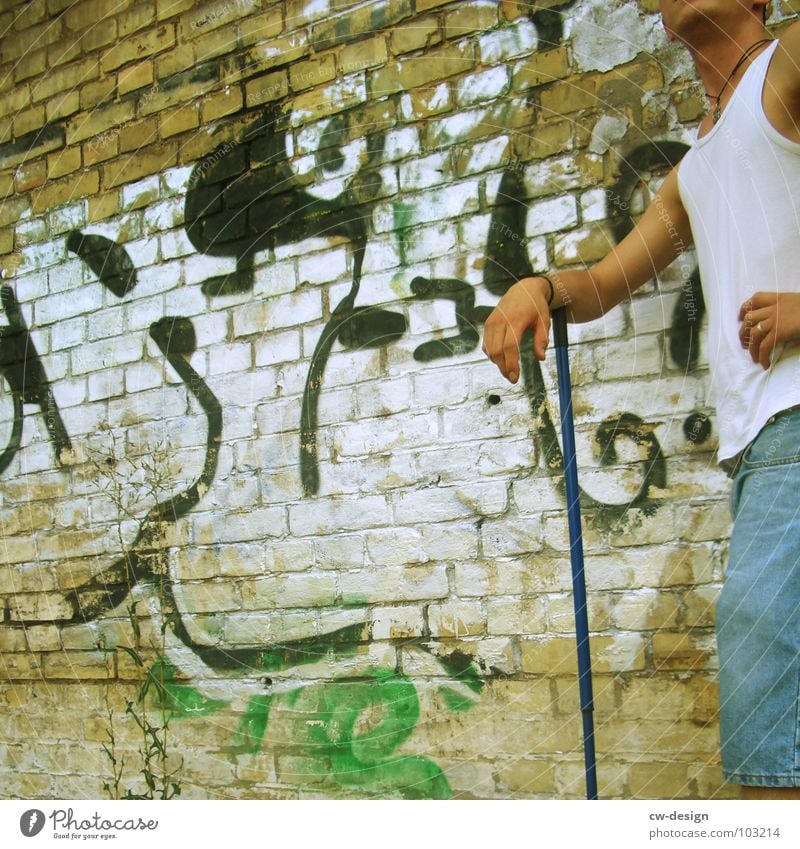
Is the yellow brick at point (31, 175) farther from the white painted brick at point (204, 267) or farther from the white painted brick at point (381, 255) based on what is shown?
the white painted brick at point (381, 255)

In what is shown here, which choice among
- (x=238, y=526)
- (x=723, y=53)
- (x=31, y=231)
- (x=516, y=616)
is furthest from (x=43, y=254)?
(x=723, y=53)

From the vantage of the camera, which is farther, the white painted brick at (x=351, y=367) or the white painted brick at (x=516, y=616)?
the white painted brick at (x=351, y=367)

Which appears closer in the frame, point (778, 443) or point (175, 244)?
point (778, 443)

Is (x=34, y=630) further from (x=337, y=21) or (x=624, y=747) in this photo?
(x=337, y=21)

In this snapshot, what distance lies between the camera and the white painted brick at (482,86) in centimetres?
158

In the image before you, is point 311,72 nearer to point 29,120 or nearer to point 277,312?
point 277,312

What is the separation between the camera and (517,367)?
1.38 m

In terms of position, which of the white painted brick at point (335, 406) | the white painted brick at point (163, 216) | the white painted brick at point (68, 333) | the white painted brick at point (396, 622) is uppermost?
the white painted brick at point (163, 216)

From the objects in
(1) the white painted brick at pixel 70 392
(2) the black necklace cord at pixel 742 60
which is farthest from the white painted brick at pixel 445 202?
(1) the white painted brick at pixel 70 392

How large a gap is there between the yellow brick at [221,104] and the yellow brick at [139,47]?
16 centimetres

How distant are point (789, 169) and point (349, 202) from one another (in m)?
0.76

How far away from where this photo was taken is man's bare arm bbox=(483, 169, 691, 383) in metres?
1.37

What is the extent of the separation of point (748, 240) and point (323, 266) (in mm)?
752

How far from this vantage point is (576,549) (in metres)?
1.49
